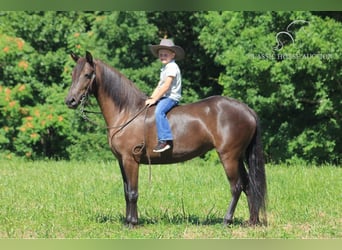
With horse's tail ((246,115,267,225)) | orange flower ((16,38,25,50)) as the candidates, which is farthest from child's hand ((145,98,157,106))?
orange flower ((16,38,25,50))

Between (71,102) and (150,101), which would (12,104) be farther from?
(150,101)

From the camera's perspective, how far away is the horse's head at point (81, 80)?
7102mm

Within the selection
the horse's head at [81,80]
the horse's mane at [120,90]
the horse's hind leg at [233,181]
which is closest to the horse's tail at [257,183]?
the horse's hind leg at [233,181]

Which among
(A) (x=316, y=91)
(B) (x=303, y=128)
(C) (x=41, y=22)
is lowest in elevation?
(B) (x=303, y=128)

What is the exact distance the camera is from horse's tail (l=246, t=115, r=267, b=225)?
24.0 feet

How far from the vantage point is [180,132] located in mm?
7293

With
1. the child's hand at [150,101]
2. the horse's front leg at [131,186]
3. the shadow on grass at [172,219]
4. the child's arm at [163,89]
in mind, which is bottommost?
the shadow on grass at [172,219]

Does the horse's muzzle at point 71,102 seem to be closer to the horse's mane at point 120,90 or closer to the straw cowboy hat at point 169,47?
the horse's mane at point 120,90

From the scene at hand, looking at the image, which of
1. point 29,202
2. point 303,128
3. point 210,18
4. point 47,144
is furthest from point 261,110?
point 29,202

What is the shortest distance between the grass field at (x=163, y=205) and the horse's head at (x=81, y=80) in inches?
64.2

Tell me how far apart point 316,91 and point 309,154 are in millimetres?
1939

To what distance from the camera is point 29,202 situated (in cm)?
920

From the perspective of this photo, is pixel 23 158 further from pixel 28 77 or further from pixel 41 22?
pixel 41 22

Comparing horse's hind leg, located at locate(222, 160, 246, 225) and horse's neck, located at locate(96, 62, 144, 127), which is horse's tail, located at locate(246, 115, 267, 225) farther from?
horse's neck, located at locate(96, 62, 144, 127)
